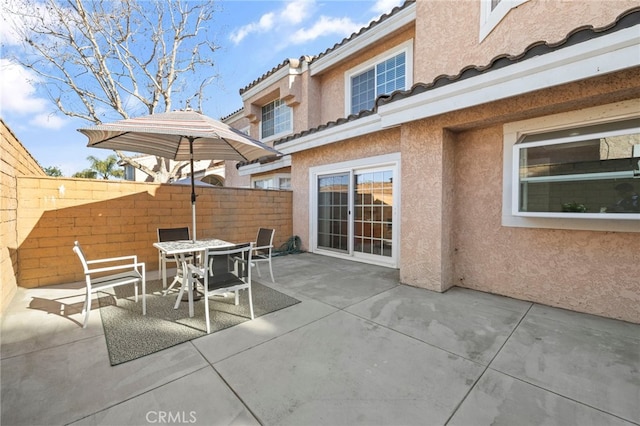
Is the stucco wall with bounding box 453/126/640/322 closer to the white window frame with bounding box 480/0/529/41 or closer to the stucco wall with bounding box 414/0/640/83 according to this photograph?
the stucco wall with bounding box 414/0/640/83

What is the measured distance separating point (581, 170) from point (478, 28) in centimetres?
310

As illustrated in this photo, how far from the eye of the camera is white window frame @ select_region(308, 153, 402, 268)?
6.05 metres

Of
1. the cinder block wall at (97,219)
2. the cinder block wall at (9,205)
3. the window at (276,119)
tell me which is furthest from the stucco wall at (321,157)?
the cinder block wall at (9,205)

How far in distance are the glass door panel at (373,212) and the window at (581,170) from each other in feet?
8.73

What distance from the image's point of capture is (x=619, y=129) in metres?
3.46

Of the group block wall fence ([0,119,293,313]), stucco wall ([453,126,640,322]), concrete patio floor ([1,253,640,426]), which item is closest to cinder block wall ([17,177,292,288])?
block wall fence ([0,119,293,313])

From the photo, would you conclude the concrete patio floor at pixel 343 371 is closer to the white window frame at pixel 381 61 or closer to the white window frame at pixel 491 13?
the white window frame at pixel 491 13

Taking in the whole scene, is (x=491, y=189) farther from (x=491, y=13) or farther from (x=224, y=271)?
(x=224, y=271)

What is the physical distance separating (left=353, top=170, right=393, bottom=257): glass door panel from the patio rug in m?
3.02

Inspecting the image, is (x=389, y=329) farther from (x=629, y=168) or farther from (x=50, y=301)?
(x=50, y=301)

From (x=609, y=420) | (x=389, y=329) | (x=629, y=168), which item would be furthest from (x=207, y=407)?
(x=629, y=168)

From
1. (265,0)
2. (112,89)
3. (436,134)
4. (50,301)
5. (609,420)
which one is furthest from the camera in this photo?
(112,89)

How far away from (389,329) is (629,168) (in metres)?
3.82

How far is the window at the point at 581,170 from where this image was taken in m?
3.39
